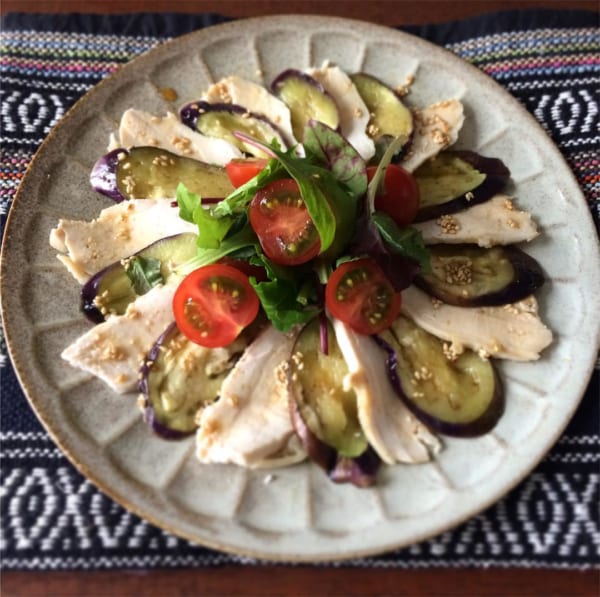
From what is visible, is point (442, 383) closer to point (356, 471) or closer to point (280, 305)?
point (356, 471)

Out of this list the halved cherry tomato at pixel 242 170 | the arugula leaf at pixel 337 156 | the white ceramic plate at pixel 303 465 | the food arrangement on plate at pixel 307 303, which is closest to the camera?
the white ceramic plate at pixel 303 465

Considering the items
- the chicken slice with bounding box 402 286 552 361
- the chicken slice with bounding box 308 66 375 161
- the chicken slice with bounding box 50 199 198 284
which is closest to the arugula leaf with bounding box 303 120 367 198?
the chicken slice with bounding box 308 66 375 161

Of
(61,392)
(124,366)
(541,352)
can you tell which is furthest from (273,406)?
(541,352)

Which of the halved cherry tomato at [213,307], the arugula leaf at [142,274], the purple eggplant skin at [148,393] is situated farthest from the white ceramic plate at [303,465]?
the halved cherry tomato at [213,307]

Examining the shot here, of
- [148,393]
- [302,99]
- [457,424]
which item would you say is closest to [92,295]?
[148,393]

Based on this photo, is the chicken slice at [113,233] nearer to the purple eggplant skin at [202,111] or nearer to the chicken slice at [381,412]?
the purple eggplant skin at [202,111]

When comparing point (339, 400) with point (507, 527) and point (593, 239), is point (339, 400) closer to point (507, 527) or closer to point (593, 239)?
point (507, 527)
